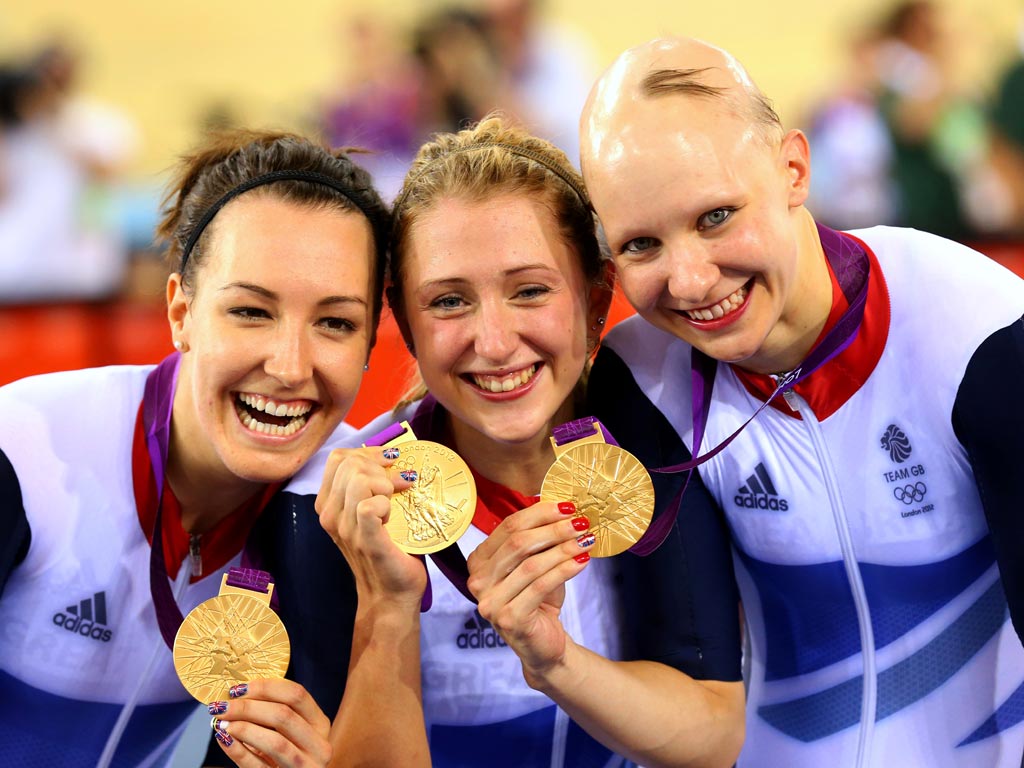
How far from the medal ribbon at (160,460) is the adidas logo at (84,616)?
10cm

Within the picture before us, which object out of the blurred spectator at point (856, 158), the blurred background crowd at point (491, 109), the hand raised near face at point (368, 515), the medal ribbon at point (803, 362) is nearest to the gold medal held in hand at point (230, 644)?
the hand raised near face at point (368, 515)

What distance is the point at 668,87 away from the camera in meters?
1.95

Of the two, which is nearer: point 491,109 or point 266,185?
point 266,185

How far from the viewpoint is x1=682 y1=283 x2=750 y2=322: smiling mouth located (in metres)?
1.97

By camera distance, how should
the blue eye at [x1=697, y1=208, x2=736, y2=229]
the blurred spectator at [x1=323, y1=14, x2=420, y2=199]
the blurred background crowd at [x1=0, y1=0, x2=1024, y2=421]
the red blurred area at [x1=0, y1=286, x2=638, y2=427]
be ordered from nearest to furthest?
the blue eye at [x1=697, y1=208, x2=736, y2=229]
the red blurred area at [x1=0, y1=286, x2=638, y2=427]
the blurred spectator at [x1=323, y1=14, x2=420, y2=199]
the blurred background crowd at [x1=0, y1=0, x2=1024, y2=421]

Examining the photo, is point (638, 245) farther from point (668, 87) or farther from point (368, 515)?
point (368, 515)

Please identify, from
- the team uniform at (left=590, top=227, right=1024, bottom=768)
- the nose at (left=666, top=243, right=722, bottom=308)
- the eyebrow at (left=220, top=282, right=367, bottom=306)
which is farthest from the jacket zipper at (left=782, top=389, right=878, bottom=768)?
the eyebrow at (left=220, top=282, right=367, bottom=306)

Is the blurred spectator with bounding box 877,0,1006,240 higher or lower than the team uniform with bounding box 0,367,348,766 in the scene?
higher

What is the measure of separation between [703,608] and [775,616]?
0.23 metres

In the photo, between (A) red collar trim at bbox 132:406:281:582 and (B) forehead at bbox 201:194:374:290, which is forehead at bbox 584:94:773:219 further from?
(A) red collar trim at bbox 132:406:281:582

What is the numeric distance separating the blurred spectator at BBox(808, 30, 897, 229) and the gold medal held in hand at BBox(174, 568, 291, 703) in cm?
518

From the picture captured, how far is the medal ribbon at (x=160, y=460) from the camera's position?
6.95 feet

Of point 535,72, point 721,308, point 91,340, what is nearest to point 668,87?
point 721,308

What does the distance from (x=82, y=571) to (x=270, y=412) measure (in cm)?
48
